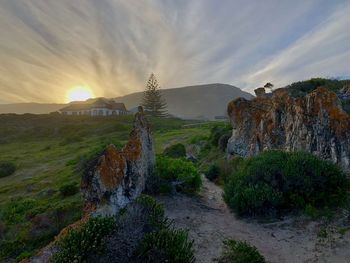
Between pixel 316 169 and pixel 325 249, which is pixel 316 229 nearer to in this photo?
pixel 325 249

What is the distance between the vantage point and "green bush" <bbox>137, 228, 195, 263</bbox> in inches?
315

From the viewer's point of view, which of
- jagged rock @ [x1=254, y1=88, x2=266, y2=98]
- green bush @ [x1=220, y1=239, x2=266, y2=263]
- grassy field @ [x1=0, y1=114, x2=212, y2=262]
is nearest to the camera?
green bush @ [x1=220, y1=239, x2=266, y2=263]

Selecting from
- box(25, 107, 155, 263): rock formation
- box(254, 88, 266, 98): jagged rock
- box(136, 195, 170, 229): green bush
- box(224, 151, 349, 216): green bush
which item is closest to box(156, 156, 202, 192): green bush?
box(25, 107, 155, 263): rock formation

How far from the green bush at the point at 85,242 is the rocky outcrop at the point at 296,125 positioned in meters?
10.1

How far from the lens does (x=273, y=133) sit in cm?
1897

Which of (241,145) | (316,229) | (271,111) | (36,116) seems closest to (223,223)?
(316,229)

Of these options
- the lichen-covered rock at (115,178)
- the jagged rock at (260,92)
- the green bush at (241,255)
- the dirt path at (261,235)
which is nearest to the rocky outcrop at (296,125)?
the jagged rock at (260,92)

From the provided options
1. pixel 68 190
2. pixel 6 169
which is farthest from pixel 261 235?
pixel 6 169

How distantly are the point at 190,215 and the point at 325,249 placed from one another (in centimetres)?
535

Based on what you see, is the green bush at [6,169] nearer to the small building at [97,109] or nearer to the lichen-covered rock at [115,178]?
the lichen-covered rock at [115,178]

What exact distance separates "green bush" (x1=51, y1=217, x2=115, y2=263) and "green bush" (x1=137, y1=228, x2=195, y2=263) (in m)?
0.97

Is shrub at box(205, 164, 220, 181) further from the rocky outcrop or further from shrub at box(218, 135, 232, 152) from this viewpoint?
shrub at box(218, 135, 232, 152)

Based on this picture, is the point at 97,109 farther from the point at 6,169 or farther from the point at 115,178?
the point at 115,178

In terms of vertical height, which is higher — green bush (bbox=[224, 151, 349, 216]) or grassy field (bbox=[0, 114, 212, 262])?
green bush (bbox=[224, 151, 349, 216])
